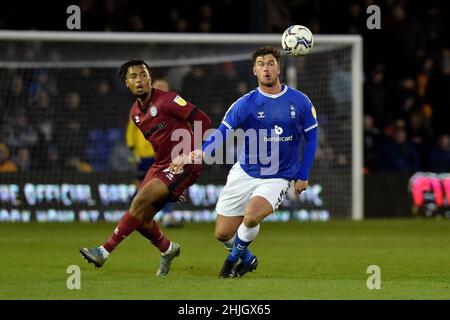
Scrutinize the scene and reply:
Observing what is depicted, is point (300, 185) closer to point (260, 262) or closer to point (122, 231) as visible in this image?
point (122, 231)

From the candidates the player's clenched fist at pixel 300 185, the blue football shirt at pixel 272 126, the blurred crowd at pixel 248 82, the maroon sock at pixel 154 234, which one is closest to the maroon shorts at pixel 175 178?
the maroon sock at pixel 154 234

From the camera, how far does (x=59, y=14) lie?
64.1ft

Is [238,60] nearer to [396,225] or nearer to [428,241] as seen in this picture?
[396,225]

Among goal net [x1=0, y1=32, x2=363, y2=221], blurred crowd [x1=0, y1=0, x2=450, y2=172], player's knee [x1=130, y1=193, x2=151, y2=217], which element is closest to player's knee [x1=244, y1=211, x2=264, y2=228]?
player's knee [x1=130, y1=193, x2=151, y2=217]

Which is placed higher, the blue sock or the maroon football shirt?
the maroon football shirt

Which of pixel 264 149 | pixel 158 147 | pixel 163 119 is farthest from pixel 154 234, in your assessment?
pixel 264 149

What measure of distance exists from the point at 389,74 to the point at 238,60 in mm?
3400

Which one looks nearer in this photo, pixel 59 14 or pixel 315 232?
pixel 315 232

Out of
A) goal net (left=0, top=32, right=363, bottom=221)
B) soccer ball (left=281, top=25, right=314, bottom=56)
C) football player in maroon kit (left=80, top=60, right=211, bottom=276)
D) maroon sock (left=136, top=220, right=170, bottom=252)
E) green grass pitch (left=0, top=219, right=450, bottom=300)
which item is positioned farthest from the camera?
goal net (left=0, top=32, right=363, bottom=221)

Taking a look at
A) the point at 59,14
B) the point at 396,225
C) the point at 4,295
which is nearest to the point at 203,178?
the point at 396,225

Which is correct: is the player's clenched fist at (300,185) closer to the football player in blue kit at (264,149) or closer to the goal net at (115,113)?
the football player in blue kit at (264,149)

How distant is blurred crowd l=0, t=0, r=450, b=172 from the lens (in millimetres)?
17297

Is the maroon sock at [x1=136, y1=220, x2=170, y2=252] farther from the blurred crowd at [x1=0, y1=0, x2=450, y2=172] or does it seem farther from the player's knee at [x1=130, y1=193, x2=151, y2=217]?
the blurred crowd at [x1=0, y1=0, x2=450, y2=172]

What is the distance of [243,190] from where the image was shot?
30.3 ft
